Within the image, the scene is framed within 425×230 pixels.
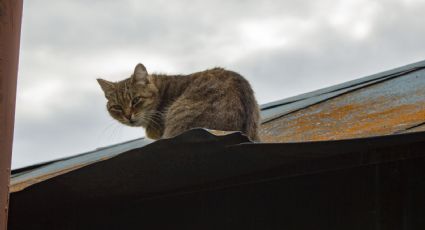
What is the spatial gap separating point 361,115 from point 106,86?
3.25 meters

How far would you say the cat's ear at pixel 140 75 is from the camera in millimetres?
6395

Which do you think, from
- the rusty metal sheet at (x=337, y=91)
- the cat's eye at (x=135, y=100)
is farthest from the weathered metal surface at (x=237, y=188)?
the cat's eye at (x=135, y=100)

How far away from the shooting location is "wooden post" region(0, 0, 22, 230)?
217 cm

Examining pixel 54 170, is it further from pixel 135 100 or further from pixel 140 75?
pixel 140 75

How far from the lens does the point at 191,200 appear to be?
3.97m

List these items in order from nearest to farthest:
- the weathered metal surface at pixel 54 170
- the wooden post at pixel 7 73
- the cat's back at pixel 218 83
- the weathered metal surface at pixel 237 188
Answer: the wooden post at pixel 7 73 → the weathered metal surface at pixel 237 188 → the weathered metal surface at pixel 54 170 → the cat's back at pixel 218 83

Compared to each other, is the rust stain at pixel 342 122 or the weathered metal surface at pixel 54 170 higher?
the rust stain at pixel 342 122

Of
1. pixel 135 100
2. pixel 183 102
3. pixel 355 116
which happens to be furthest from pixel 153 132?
pixel 355 116

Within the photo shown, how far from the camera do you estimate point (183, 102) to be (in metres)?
5.38

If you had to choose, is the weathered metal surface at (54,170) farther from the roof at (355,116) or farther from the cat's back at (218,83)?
the cat's back at (218,83)

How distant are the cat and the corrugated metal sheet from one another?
0.95 feet

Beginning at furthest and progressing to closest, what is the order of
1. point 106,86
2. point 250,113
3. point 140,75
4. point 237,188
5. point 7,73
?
point 106,86, point 140,75, point 250,113, point 237,188, point 7,73

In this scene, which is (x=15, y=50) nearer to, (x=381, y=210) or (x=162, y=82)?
(x=381, y=210)

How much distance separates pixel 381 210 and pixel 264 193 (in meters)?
0.68
